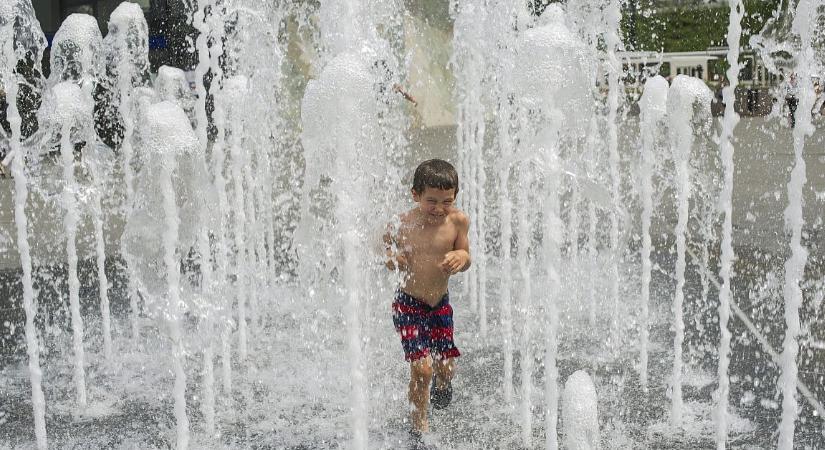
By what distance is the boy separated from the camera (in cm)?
359

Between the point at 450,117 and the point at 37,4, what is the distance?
8.20 m

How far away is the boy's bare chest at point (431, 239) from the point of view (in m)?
3.66

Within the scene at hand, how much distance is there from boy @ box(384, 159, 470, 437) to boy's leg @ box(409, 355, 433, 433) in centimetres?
9

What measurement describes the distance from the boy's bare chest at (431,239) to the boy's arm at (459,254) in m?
0.03

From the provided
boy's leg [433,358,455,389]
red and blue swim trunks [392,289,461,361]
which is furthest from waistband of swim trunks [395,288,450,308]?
boy's leg [433,358,455,389]

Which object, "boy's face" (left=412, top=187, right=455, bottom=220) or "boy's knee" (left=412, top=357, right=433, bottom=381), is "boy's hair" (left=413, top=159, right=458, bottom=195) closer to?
"boy's face" (left=412, top=187, right=455, bottom=220)

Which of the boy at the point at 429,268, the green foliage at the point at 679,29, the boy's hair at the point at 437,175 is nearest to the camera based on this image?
the boy's hair at the point at 437,175

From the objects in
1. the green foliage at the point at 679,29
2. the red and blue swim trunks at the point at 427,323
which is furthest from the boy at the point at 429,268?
the green foliage at the point at 679,29

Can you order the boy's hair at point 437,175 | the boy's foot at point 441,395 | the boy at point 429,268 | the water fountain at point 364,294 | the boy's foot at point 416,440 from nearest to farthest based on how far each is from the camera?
1. the water fountain at point 364,294
2. the boy's foot at point 416,440
3. the boy's hair at point 437,175
4. the boy at point 429,268
5. the boy's foot at point 441,395

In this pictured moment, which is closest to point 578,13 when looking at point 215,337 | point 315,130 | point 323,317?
point 323,317

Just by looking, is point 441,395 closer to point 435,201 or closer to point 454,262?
point 454,262

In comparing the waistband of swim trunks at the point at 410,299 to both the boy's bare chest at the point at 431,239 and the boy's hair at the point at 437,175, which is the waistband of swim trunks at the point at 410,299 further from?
the boy's hair at the point at 437,175

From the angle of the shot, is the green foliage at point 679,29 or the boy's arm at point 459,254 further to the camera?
the green foliage at point 679,29

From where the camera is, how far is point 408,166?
1203cm
